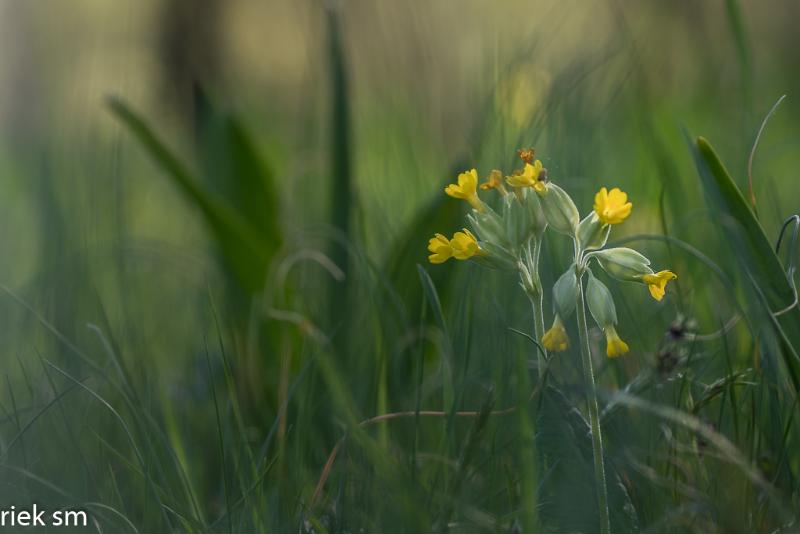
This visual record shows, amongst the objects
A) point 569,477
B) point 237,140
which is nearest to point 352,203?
point 237,140

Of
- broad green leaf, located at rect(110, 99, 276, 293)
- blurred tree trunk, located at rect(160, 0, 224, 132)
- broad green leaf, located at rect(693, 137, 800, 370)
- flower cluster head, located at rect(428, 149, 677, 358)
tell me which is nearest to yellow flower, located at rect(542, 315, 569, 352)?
flower cluster head, located at rect(428, 149, 677, 358)

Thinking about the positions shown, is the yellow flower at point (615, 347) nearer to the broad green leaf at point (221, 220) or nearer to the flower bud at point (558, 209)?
the flower bud at point (558, 209)

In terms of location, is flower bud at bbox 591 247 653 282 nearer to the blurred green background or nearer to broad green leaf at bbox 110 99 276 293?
the blurred green background

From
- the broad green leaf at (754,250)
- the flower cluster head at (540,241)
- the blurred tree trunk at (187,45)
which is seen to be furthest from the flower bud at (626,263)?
the blurred tree trunk at (187,45)

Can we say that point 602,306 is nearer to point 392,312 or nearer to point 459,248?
point 459,248

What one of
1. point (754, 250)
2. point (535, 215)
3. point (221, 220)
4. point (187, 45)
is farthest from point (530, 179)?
point (187, 45)

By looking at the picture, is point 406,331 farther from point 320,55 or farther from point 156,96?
point 156,96
